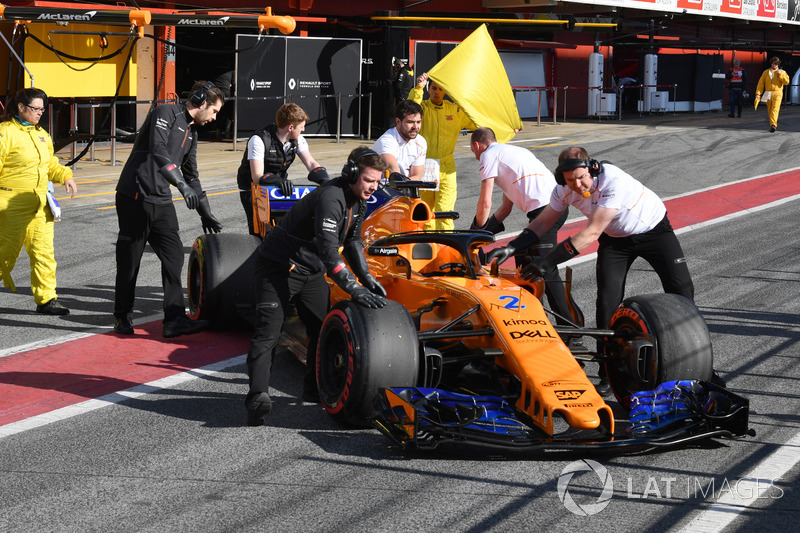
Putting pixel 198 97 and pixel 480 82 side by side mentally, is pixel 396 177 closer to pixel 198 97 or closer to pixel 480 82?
pixel 198 97

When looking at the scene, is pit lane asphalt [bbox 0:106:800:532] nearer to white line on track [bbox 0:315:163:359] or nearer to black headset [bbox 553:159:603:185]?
white line on track [bbox 0:315:163:359]

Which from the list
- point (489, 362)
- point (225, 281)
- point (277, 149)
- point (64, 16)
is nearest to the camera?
point (489, 362)

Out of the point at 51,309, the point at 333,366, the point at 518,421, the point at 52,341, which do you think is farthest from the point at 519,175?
the point at 51,309

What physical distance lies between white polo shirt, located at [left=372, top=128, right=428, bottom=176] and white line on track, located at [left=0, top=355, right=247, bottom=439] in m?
2.60

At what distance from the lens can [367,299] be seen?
6.03 metres

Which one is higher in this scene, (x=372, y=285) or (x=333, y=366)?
(x=372, y=285)

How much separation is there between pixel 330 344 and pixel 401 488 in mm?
1315

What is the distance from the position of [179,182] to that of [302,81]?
52.6 ft

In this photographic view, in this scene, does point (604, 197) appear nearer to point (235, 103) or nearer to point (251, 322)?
point (251, 322)

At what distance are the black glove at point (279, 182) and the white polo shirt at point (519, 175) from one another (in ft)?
5.14

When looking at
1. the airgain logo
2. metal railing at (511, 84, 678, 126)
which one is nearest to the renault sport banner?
metal railing at (511, 84, 678, 126)

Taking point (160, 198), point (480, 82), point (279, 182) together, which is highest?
point (480, 82)

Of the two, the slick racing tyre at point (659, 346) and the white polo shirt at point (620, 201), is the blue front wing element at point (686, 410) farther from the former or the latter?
the white polo shirt at point (620, 201)

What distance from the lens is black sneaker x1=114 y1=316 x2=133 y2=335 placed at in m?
8.42
